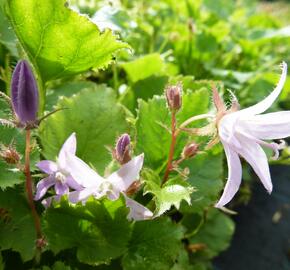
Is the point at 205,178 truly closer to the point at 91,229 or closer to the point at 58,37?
the point at 91,229

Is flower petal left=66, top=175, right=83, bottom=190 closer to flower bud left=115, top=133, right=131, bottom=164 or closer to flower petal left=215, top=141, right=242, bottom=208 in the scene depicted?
flower bud left=115, top=133, right=131, bottom=164

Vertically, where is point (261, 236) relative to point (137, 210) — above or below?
below

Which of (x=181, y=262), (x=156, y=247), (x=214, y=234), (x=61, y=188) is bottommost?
(x=214, y=234)

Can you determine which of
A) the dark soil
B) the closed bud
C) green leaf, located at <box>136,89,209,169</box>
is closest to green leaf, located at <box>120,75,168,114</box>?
green leaf, located at <box>136,89,209,169</box>

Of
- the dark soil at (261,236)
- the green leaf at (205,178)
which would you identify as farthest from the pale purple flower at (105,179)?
the dark soil at (261,236)

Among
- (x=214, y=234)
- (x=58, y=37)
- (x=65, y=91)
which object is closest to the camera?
(x=58, y=37)

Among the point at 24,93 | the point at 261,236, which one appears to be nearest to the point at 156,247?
the point at 24,93

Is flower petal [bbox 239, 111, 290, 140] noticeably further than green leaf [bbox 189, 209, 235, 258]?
No
